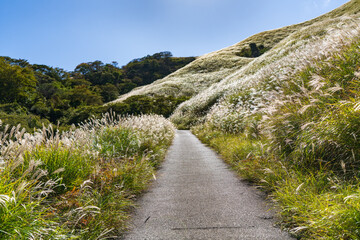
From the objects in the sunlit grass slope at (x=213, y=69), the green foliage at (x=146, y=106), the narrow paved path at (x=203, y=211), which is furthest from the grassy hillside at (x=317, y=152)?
the sunlit grass slope at (x=213, y=69)

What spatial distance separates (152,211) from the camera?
3.45 meters

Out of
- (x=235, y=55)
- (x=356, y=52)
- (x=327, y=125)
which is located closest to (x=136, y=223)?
(x=327, y=125)

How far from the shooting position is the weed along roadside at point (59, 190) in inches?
79.3

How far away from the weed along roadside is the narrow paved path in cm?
35

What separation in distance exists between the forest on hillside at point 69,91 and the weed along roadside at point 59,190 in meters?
16.2

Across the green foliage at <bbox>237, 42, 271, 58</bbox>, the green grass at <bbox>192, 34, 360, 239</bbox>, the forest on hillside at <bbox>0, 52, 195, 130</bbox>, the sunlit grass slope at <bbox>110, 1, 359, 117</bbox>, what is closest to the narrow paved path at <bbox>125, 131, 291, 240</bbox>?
the green grass at <bbox>192, 34, 360, 239</bbox>

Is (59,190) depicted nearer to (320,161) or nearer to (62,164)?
(62,164)

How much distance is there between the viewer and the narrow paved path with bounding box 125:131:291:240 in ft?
8.95

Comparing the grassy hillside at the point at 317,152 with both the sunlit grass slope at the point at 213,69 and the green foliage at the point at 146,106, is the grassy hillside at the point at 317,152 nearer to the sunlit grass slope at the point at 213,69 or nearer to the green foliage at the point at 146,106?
the green foliage at the point at 146,106

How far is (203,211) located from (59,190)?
213 cm

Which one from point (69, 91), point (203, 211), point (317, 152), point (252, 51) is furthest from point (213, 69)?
point (203, 211)

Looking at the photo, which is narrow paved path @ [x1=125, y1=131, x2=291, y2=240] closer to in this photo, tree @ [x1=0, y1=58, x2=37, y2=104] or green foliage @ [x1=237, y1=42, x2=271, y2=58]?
tree @ [x1=0, y1=58, x2=37, y2=104]

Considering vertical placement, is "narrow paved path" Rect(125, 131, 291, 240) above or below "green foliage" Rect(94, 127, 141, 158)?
below

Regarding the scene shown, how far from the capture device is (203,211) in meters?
3.38
